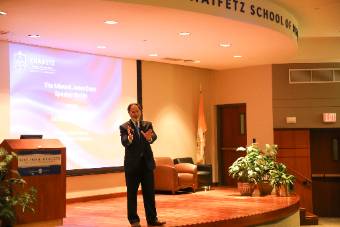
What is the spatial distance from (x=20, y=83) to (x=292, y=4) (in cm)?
459

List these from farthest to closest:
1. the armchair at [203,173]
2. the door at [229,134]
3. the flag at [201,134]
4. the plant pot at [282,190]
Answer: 1. the door at [229,134]
2. the flag at [201,134]
3. the armchair at [203,173]
4. the plant pot at [282,190]


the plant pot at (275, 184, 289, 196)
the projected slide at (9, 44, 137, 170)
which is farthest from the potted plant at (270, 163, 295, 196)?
the projected slide at (9, 44, 137, 170)

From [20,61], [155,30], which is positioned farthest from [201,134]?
[20,61]

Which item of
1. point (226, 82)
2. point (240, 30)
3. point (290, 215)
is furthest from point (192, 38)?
point (226, 82)

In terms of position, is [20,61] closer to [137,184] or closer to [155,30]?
[155,30]

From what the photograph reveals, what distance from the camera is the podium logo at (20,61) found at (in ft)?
26.8

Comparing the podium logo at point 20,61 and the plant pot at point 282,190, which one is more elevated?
the podium logo at point 20,61

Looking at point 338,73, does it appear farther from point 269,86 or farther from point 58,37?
point 58,37

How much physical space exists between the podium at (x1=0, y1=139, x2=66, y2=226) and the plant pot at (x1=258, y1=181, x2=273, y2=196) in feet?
14.3

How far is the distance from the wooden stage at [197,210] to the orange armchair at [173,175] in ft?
0.72

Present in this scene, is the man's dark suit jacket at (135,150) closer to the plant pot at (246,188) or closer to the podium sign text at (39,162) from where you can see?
the podium sign text at (39,162)

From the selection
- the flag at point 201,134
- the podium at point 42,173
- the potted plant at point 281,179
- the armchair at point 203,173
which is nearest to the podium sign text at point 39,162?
the podium at point 42,173

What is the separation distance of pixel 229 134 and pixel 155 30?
5280 mm

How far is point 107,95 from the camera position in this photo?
384 inches
